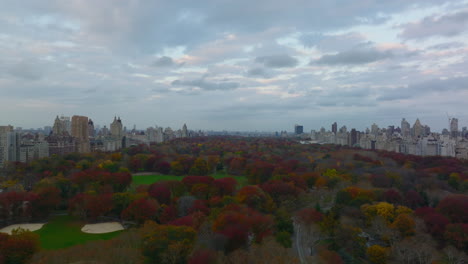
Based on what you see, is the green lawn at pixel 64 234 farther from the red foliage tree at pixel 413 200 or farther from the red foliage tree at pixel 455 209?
the red foliage tree at pixel 413 200


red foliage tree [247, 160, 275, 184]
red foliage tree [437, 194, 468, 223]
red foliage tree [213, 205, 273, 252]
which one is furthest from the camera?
red foliage tree [247, 160, 275, 184]

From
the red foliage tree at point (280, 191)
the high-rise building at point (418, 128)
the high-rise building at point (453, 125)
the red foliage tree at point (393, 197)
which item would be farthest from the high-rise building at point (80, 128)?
the high-rise building at point (453, 125)

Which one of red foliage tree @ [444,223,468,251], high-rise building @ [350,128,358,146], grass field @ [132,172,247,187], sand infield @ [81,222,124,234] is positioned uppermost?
high-rise building @ [350,128,358,146]

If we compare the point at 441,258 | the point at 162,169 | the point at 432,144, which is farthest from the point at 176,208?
the point at 432,144

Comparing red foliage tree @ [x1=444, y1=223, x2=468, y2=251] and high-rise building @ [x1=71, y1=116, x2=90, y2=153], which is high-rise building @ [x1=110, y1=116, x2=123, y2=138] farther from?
red foliage tree @ [x1=444, y1=223, x2=468, y2=251]

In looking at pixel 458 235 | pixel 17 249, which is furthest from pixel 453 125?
pixel 17 249

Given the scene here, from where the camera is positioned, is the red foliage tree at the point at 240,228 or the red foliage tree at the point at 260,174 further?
the red foliage tree at the point at 260,174

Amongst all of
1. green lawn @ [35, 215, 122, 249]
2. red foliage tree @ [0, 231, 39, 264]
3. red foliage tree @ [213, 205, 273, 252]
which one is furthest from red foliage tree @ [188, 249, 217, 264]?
green lawn @ [35, 215, 122, 249]

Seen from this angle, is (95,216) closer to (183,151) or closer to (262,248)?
(262,248)

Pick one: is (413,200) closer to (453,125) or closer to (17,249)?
(17,249)
